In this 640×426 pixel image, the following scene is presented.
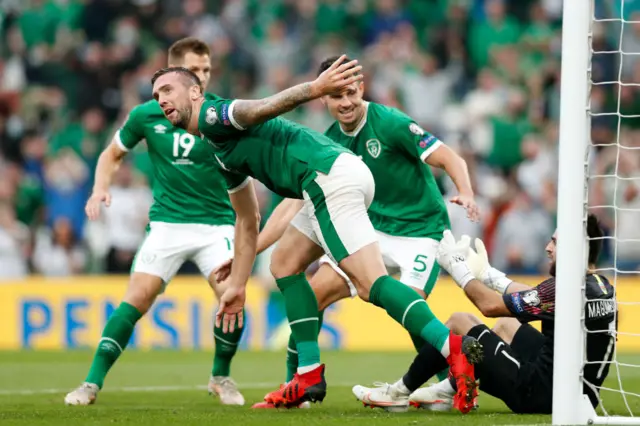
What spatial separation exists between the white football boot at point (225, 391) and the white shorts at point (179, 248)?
835mm

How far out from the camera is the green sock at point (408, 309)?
6387mm

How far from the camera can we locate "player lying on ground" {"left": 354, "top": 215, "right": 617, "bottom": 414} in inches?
253

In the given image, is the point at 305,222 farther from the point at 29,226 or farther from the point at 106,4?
the point at 106,4

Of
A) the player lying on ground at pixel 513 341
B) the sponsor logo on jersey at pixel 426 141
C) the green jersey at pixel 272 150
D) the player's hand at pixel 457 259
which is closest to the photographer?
the player lying on ground at pixel 513 341

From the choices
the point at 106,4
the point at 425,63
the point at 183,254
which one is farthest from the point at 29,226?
the point at 183,254

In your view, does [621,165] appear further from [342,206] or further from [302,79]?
[342,206]

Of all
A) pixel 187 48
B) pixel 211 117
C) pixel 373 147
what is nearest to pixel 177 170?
pixel 187 48

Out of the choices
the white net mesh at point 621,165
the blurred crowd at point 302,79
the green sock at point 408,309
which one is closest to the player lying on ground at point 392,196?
the green sock at point 408,309

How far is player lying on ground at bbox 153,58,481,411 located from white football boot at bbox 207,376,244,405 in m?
0.90

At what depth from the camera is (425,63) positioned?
17.9 metres

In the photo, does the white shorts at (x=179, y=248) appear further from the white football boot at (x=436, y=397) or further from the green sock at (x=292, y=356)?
the white football boot at (x=436, y=397)

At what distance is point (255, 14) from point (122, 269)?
573 centimetres

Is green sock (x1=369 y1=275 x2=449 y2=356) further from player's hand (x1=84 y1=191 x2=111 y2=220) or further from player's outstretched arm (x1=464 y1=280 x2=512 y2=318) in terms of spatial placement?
player's hand (x1=84 y1=191 x2=111 y2=220)

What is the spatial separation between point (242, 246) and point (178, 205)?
1642 millimetres
